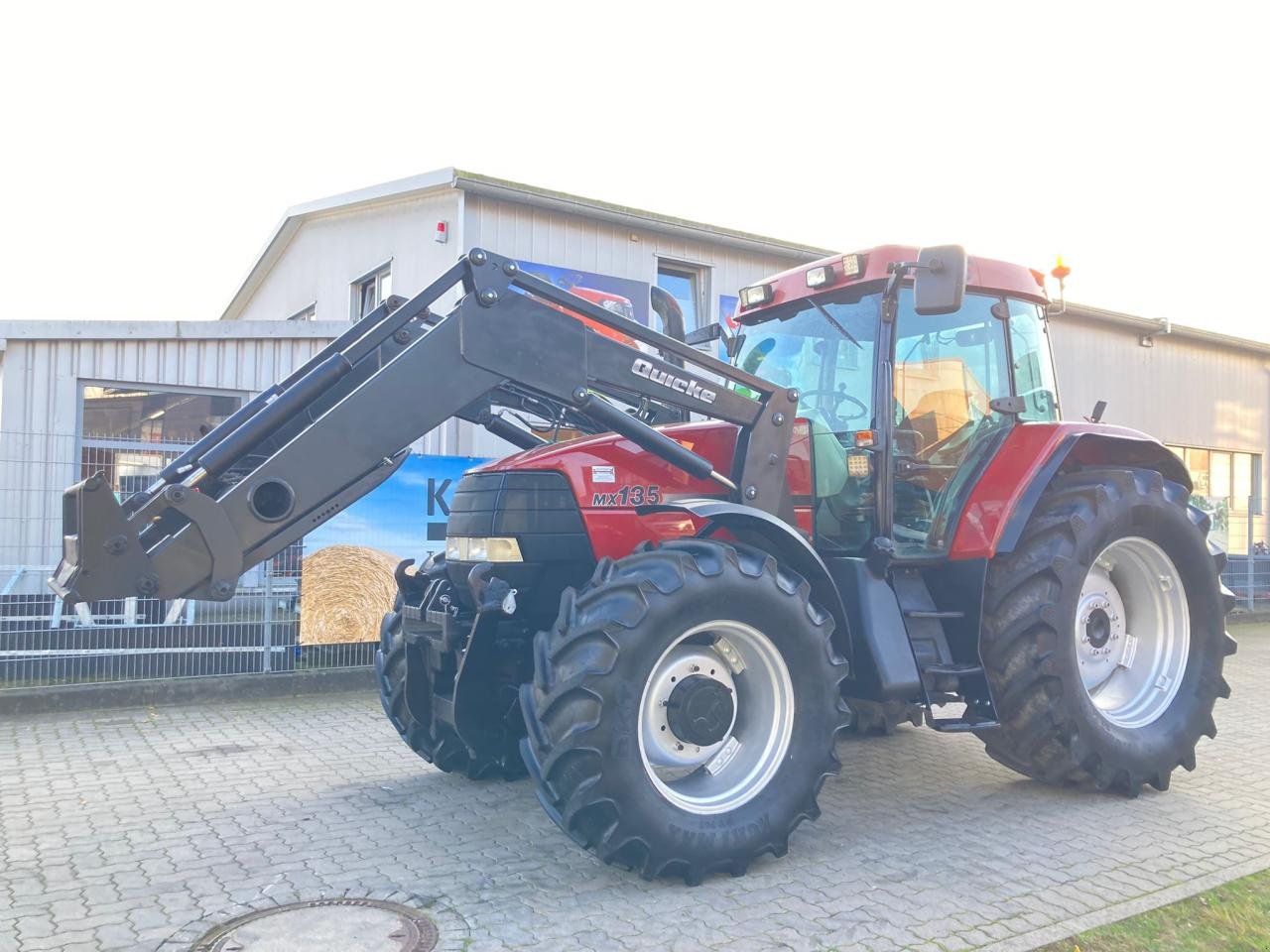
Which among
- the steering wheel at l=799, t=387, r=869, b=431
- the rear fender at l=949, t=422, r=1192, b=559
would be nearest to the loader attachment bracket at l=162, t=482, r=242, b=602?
the steering wheel at l=799, t=387, r=869, b=431

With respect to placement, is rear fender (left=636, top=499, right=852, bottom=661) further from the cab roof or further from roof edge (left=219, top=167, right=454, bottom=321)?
roof edge (left=219, top=167, right=454, bottom=321)

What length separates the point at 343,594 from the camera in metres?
9.05

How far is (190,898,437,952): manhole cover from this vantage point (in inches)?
143

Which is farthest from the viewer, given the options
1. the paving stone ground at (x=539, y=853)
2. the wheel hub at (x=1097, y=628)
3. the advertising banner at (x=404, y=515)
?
the advertising banner at (x=404, y=515)

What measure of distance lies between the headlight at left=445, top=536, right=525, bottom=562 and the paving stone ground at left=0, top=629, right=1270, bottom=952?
125 centimetres

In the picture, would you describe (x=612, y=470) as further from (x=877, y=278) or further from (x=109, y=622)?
(x=109, y=622)

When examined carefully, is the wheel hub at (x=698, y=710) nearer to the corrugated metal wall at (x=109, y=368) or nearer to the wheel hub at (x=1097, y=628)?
the wheel hub at (x=1097, y=628)

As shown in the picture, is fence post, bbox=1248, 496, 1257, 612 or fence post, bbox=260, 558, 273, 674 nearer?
fence post, bbox=260, 558, 273, 674

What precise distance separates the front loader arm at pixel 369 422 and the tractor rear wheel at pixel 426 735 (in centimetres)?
150

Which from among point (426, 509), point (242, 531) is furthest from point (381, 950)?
point (426, 509)

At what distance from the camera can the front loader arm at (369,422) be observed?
4082 mm

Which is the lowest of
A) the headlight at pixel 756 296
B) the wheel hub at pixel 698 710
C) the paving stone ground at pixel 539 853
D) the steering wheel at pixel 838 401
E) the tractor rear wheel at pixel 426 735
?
the paving stone ground at pixel 539 853

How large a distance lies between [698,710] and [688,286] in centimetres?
920

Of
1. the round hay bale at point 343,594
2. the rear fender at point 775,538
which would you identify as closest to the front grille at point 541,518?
the rear fender at point 775,538
